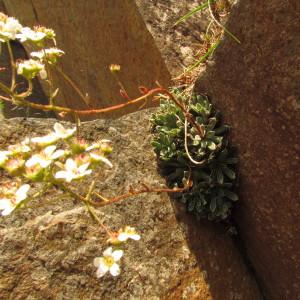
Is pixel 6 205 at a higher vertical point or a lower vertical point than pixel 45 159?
lower

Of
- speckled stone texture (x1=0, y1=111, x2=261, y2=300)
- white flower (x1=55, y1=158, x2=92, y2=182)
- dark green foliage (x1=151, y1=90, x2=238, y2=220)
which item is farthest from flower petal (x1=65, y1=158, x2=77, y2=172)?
dark green foliage (x1=151, y1=90, x2=238, y2=220)

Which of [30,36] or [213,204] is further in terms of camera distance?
[213,204]

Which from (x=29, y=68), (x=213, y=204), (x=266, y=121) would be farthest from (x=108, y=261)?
(x=266, y=121)

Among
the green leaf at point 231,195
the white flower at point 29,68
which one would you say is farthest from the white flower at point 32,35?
the green leaf at point 231,195

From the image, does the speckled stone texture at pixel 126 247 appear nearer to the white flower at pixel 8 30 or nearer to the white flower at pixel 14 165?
the white flower at pixel 14 165

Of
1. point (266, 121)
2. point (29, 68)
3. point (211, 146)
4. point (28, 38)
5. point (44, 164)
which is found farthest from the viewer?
point (211, 146)

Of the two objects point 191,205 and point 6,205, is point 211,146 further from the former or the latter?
point 6,205
